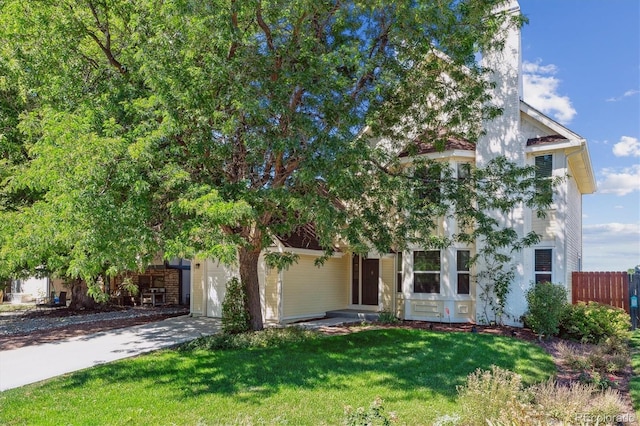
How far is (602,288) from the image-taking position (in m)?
16.0

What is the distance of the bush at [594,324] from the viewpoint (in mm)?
12156

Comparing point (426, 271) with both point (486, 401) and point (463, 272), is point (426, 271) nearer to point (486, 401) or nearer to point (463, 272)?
point (463, 272)

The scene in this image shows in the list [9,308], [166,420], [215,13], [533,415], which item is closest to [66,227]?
[166,420]

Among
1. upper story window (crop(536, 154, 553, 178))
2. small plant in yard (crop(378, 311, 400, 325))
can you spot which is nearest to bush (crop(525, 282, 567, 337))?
upper story window (crop(536, 154, 553, 178))

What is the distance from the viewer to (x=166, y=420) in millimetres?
5930

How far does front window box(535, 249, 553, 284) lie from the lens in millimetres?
15305

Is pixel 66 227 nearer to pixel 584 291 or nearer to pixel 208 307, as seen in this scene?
pixel 208 307

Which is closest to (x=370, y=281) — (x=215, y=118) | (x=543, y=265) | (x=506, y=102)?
(x=543, y=265)

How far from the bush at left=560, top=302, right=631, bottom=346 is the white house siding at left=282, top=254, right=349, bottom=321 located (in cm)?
807

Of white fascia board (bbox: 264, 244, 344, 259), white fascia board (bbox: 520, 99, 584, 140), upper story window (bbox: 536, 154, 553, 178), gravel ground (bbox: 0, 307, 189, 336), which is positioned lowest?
gravel ground (bbox: 0, 307, 189, 336)

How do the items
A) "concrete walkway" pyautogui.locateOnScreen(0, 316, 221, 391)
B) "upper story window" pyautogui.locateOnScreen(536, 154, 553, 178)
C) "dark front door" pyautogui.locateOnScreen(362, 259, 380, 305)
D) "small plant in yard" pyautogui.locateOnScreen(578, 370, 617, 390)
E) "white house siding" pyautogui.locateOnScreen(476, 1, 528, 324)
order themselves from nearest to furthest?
"small plant in yard" pyautogui.locateOnScreen(578, 370, 617, 390) → "concrete walkway" pyautogui.locateOnScreen(0, 316, 221, 391) → "white house siding" pyautogui.locateOnScreen(476, 1, 528, 324) → "upper story window" pyautogui.locateOnScreen(536, 154, 553, 178) → "dark front door" pyautogui.locateOnScreen(362, 259, 380, 305)

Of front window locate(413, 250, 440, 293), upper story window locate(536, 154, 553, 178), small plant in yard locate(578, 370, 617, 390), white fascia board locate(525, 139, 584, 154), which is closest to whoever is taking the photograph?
small plant in yard locate(578, 370, 617, 390)

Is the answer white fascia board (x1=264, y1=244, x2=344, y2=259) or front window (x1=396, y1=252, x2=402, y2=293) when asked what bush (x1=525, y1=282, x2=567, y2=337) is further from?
white fascia board (x1=264, y1=244, x2=344, y2=259)

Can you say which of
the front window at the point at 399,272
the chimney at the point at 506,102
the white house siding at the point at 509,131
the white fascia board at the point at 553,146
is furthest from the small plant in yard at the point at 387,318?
the white fascia board at the point at 553,146
